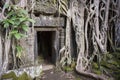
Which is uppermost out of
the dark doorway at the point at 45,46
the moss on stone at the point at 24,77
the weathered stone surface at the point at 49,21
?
the weathered stone surface at the point at 49,21

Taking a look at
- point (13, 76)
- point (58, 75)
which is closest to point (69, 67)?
point (58, 75)

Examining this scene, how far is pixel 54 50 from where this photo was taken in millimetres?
6477

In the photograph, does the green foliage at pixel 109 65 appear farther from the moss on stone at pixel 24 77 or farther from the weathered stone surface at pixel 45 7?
the moss on stone at pixel 24 77

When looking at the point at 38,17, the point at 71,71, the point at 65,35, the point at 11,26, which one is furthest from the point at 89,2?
the point at 11,26

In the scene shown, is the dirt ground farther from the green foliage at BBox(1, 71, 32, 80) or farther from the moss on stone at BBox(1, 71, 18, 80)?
the moss on stone at BBox(1, 71, 18, 80)

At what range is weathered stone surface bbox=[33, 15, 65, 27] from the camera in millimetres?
5781

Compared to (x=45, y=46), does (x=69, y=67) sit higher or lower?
lower

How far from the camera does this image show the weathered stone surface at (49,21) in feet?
19.0

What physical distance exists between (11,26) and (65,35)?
6.53 feet

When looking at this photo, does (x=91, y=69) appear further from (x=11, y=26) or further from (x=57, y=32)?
(x=11, y=26)

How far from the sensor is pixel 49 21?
6000mm

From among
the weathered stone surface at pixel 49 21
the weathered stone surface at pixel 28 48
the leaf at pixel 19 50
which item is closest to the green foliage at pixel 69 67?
the weathered stone surface at pixel 28 48

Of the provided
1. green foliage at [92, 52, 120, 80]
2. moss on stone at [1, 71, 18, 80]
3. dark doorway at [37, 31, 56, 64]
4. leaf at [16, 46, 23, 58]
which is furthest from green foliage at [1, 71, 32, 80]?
green foliage at [92, 52, 120, 80]

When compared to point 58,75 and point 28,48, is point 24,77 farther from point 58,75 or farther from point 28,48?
point 58,75
